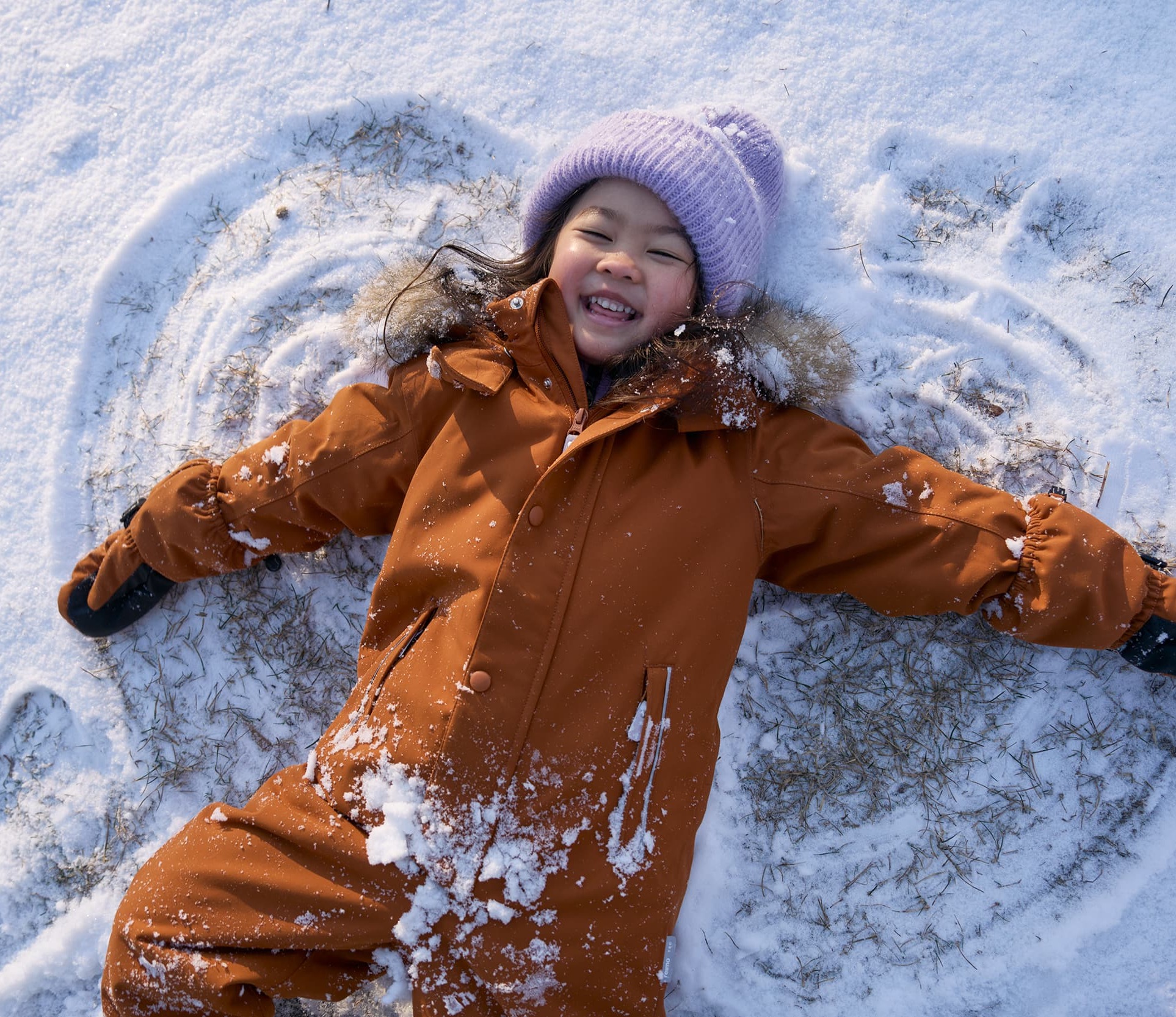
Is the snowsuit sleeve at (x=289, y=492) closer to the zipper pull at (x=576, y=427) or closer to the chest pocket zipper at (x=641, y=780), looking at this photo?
the zipper pull at (x=576, y=427)

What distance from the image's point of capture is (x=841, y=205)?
3416mm

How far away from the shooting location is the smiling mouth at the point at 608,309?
112 inches

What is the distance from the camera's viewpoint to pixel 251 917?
2.67 m

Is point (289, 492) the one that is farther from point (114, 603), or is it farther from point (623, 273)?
point (623, 273)

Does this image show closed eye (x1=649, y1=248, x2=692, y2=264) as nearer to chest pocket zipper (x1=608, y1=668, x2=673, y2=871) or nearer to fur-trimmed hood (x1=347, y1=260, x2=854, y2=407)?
fur-trimmed hood (x1=347, y1=260, x2=854, y2=407)

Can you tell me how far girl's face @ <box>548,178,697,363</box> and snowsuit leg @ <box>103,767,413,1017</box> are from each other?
6.24ft

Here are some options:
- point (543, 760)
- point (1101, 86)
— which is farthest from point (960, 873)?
point (1101, 86)

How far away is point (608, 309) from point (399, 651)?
55.5 inches

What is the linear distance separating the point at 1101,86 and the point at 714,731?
3072 millimetres

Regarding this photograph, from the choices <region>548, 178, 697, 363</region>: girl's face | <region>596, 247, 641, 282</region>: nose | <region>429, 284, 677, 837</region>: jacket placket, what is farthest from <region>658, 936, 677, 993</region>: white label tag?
<region>596, 247, 641, 282</region>: nose

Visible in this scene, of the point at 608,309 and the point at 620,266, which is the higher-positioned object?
the point at 620,266

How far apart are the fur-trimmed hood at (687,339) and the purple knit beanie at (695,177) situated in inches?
7.9

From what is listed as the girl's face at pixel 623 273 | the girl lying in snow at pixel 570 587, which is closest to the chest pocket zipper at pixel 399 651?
the girl lying in snow at pixel 570 587

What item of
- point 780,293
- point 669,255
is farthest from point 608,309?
point 780,293
